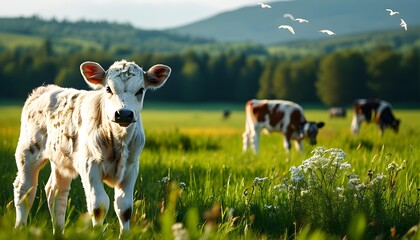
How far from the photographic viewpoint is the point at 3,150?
36.3 ft

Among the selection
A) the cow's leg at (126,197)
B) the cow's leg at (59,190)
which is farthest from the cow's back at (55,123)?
the cow's leg at (126,197)

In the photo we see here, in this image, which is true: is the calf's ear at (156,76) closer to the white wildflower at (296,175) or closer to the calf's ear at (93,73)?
the calf's ear at (93,73)

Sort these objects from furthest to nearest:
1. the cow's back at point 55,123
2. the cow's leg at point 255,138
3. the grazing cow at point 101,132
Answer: the cow's leg at point 255,138, the cow's back at point 55,123, the grazing cow at point 101,132

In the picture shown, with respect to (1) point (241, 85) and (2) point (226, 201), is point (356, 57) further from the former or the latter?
(2) point (226, 201)

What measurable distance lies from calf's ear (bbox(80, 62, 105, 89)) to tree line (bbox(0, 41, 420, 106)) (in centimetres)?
4791

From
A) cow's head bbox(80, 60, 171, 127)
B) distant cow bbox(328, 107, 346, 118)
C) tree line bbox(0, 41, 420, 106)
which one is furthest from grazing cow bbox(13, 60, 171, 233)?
distant cow bbox(328, 107, 346, 118)

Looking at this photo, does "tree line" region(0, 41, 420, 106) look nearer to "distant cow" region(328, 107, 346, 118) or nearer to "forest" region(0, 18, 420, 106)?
"forest" region(0, 18, 420, 106)

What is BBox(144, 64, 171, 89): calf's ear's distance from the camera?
6422 mm

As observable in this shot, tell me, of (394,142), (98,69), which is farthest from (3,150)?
(394,142)

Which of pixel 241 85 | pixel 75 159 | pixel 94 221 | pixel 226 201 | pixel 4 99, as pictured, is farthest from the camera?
pixel 241 85

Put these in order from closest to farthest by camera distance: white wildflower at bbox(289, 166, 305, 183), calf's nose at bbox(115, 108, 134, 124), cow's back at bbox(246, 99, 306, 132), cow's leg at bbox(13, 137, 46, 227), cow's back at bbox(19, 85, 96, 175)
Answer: calf's nose at bbox(115, 108, 134, 124), white wildflower at bbox(289, 166, 305, 183), cow's back at bbox(19, 85, 96, 175), cow's leg at bbox(13, 137, 46, 227), cow's back at bbox(246, 99, 306, 132)

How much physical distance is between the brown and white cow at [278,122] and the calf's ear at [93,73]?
1092 cm

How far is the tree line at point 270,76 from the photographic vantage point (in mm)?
58594

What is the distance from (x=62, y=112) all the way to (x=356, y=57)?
57502mm
